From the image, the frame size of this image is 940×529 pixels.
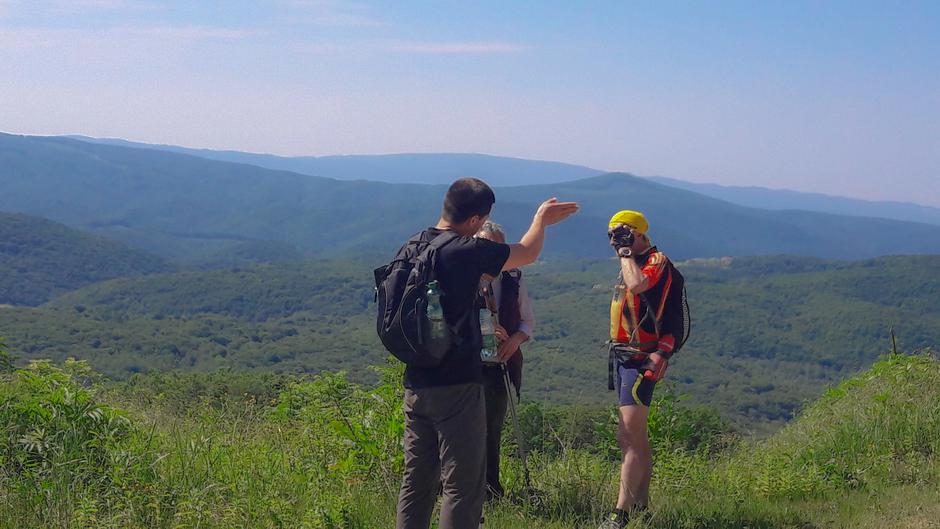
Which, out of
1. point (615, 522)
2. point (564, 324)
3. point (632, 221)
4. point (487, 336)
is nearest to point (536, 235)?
point (487, 336)

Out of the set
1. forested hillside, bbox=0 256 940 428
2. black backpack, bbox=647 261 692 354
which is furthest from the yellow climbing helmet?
forested hillside, bbox=0 256 940 428

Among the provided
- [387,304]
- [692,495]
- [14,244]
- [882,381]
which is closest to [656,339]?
[692,495]

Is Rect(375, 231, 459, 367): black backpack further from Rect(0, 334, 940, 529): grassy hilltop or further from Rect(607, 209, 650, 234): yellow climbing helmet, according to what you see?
Rect(607, 209, 650, 234): yellow climbing helmet

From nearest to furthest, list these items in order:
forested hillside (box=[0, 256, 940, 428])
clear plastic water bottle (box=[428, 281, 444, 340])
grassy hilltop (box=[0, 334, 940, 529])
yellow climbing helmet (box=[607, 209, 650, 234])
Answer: clear plastic water bottle (box=[428, 281, 444, 340])
grassy hilltop (box=[0, 334, 940, 529])
yellow climbing helmet (box=[607, 209, 650, 234])
forested hillside (box=[0, 256, 940, 428])

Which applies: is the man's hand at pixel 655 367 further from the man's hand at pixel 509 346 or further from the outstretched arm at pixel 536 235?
the outstretched arm at pixel 536 235

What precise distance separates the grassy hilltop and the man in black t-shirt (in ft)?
2.01

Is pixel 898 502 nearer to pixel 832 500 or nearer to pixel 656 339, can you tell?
pixel 832 500

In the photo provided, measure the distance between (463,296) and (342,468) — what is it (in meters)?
1.66

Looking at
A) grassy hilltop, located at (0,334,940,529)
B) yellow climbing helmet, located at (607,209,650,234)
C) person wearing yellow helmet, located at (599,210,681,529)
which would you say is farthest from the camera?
yellow climbing helmet, located at (607,209,650,234)

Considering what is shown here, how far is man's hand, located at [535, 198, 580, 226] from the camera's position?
3.62 metres

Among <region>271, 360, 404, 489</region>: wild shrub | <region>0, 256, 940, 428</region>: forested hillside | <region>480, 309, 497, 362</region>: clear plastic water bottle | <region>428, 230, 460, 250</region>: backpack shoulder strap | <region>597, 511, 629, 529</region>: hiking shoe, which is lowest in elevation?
<region>0, 256, 940, 428</region>: forested hillside

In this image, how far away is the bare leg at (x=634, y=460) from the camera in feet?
14.1

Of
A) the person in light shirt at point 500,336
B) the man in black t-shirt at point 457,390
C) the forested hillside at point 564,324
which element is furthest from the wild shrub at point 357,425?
the forested hillside at point 564,324

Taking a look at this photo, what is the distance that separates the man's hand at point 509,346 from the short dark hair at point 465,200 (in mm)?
1219
